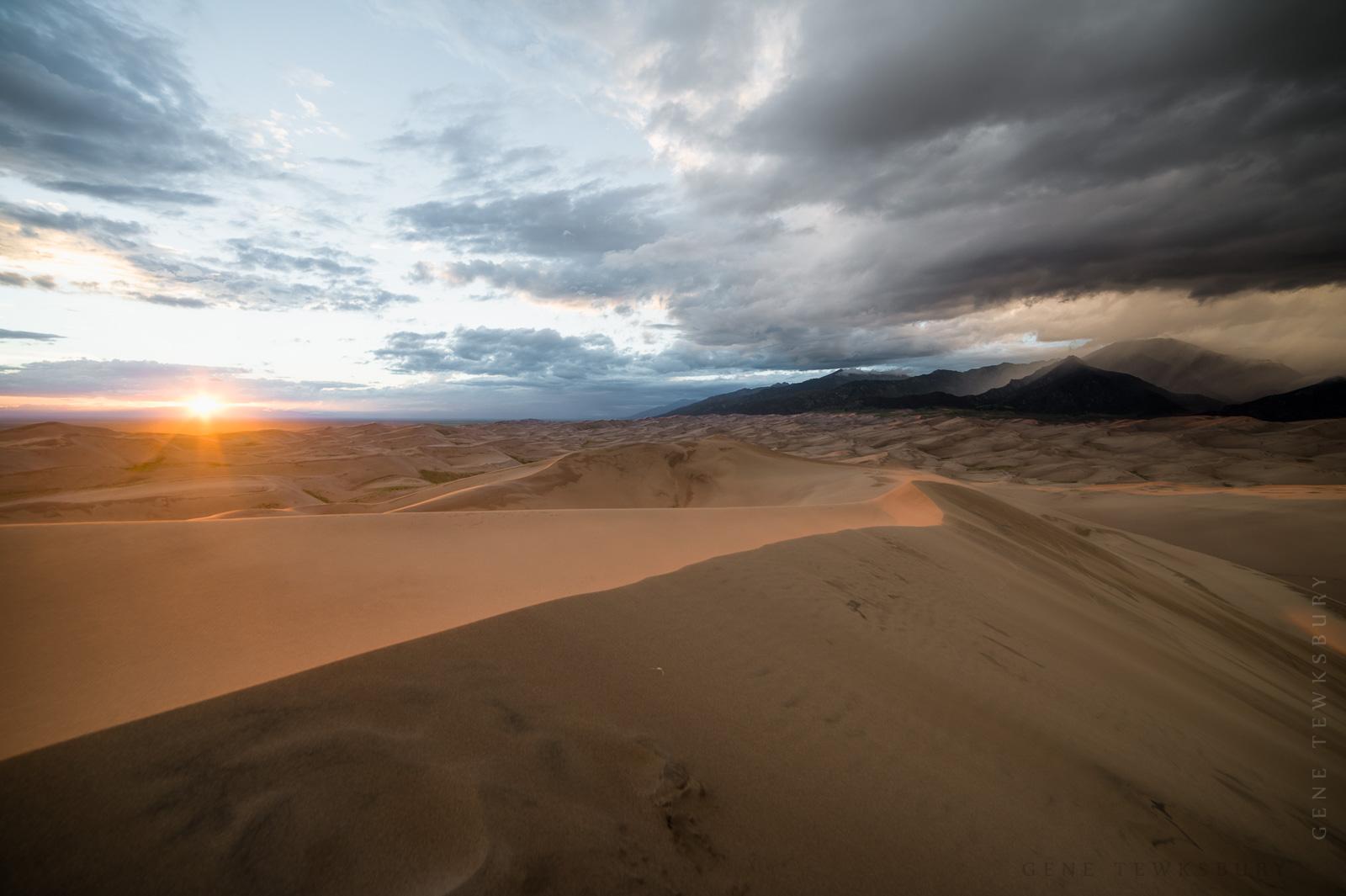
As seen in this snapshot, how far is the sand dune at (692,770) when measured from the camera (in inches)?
58.4

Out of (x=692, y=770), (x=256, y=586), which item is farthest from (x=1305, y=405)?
(x=256, y=586)

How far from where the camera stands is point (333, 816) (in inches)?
61.1

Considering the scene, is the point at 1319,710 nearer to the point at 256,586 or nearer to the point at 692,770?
the point at 692,770

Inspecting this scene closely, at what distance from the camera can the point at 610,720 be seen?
2289 millimetres

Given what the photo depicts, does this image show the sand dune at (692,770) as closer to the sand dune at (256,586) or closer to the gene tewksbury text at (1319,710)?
the gene tewksbury text at (1319,710)

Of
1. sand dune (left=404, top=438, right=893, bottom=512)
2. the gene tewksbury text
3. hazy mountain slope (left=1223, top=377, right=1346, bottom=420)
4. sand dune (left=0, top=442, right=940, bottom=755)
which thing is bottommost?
hazy mountain slope (left=1223, top=377, right=1346, bottom=420)

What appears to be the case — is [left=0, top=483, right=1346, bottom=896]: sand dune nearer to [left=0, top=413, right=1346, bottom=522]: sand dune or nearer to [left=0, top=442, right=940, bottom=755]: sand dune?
[left=0, top=442, right=940, bottom=755]: sand dune

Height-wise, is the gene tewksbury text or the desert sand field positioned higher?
the desert sand field

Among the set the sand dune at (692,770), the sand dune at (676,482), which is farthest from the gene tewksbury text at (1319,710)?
the sand dune at (676,482)

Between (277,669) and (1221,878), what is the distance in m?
4.55

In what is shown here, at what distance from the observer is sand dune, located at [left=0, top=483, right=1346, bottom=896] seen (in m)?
1.48

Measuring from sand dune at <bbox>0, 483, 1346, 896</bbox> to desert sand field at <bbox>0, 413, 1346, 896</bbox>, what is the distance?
0.01 metres

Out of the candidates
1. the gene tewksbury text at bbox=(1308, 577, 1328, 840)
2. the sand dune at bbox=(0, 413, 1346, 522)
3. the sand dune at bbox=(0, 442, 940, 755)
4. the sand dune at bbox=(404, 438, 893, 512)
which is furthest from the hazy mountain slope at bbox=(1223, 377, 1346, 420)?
the sand dune at bbox=(0, 442, 940, 755)

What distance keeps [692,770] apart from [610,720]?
0.41 m
